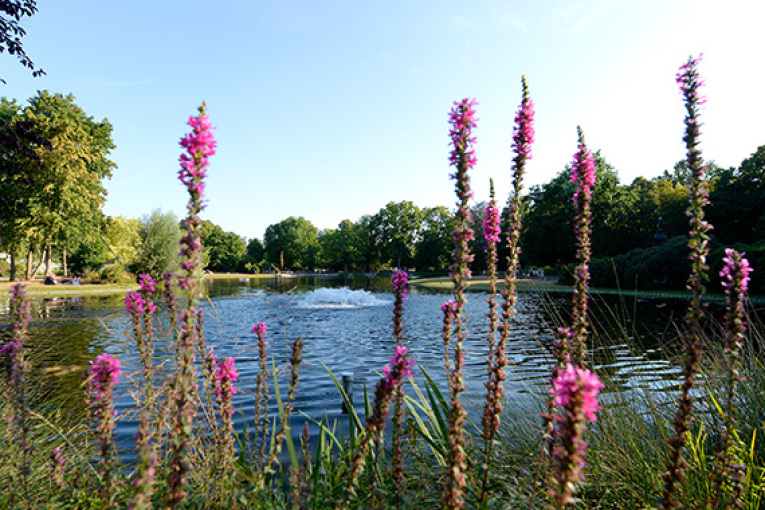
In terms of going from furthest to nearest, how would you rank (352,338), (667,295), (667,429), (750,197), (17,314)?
(750,197) < (667,295) < (352,338) < (667,429) < (17,314)

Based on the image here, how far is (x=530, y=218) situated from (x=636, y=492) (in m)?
60.4

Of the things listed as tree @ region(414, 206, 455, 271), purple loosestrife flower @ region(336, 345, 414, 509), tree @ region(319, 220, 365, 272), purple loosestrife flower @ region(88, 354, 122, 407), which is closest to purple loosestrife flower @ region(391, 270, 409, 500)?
purple loosestrife flower @ region(336, 345, 414, 509)

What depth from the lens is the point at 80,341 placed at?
49.7ft

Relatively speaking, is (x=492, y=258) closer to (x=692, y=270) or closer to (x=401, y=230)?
(x=692, y=270)

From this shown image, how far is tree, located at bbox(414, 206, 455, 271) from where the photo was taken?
9338 cm

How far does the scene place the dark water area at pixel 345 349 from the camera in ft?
21.3

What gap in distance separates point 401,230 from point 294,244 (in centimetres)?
4352

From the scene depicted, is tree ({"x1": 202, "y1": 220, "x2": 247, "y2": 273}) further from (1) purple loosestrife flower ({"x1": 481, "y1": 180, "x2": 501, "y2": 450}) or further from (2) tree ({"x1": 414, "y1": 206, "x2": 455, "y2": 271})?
(1) purple loosestrife flower ({"x1": 481, "y1": 180, "x2": 501, "y2": 450})

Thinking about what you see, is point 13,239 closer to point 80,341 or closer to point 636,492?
point 80,341

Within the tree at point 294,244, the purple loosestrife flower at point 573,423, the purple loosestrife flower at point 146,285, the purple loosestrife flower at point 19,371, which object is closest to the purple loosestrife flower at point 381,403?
the purple loosestrife flower at point 573,423

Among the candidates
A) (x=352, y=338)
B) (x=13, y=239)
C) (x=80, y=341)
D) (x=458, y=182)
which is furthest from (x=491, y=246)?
(x=13, y=239)

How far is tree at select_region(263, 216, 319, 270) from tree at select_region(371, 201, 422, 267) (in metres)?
33.5

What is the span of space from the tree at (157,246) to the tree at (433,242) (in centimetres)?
5982

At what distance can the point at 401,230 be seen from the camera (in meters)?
104
